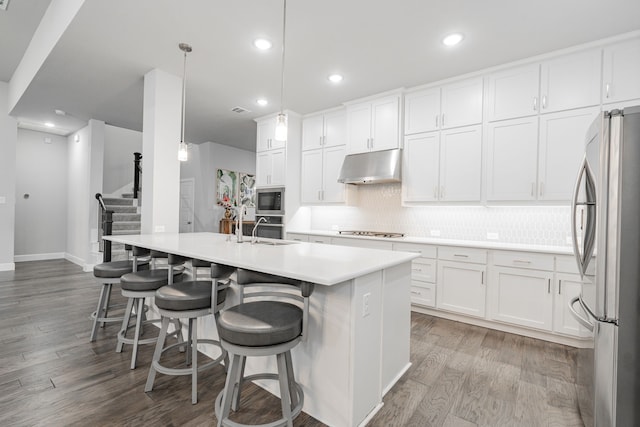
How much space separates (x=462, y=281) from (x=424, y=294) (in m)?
0.46

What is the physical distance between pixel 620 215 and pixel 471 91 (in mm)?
2575

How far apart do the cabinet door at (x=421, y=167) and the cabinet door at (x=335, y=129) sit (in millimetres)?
1077

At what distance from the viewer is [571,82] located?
9.50 feet

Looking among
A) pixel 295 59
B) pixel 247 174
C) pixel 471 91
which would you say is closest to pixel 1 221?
pixel 247 174

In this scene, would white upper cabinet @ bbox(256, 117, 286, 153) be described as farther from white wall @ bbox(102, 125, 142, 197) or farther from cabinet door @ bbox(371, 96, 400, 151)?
white wall @ bbox(102, 125, 142, 197)

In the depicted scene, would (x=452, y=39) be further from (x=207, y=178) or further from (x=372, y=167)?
(x=207, y=178)

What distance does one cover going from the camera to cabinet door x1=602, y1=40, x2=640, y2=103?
8.59 ft

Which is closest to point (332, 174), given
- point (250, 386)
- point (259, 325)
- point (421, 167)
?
point (421, 167)

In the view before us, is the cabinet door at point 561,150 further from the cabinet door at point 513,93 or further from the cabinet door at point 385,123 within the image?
the cabinet door at point 385,123

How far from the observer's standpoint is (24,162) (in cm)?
639

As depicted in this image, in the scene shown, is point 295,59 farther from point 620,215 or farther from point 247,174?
point 247,174

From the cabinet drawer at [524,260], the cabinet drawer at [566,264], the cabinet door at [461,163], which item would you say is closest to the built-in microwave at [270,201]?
the cabinet door at [461,163]

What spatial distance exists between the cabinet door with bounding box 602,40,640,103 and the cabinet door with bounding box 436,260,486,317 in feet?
6.45


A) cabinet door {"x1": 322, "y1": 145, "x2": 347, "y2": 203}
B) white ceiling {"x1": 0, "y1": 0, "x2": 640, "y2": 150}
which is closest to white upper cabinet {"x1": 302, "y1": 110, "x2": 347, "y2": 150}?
cabinet door {"x1": 322, "y1": 145, "x2": 347, "y2": 203}
